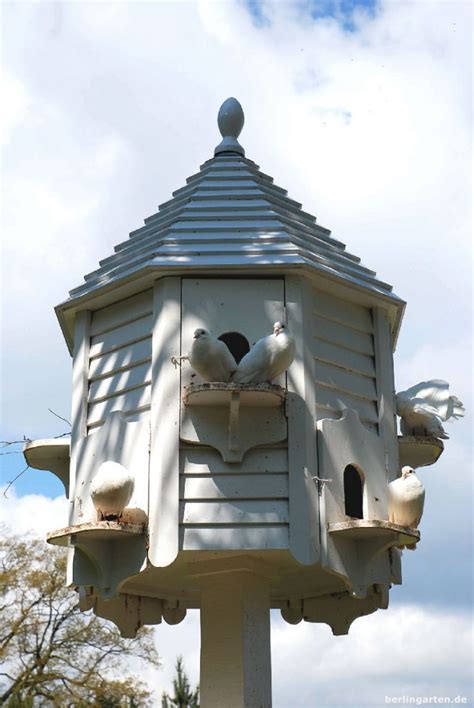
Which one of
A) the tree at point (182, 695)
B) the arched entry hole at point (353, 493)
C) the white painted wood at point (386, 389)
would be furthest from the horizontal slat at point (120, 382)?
the tree at point (182, 695)

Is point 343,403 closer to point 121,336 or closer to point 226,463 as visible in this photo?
point 226,463

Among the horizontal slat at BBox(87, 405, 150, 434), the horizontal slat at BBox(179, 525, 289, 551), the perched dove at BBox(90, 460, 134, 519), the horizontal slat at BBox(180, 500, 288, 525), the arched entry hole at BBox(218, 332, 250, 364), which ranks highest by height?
the arched entry hole at BBox(218, 332, 250, 364)

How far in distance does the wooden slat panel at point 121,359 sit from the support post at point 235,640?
58.1 inches

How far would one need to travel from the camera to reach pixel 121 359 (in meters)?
8.11

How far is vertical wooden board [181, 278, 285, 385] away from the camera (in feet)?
25.3

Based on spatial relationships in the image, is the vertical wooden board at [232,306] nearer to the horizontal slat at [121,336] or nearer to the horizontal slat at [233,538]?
the horizontal slat at [121,336]

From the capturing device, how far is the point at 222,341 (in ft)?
25.1

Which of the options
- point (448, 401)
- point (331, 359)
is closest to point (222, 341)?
point (331, 359)

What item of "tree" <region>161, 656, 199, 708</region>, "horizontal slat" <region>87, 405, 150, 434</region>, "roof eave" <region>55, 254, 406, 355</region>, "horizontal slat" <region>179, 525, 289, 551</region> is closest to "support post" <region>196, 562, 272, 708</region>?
"horizontal slat" <region>179, 525, 289, 551</region>

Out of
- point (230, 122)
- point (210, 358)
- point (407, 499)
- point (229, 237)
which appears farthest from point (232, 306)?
point (230, 122)

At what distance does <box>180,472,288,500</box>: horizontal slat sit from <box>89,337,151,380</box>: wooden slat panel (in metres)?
0.99

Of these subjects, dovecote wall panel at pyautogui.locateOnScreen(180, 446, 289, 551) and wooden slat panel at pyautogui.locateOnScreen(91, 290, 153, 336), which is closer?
dovecote wall panel at pyautogui.locateOnScreen(180, 446, 289, 551)

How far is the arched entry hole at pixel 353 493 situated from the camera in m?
7.98

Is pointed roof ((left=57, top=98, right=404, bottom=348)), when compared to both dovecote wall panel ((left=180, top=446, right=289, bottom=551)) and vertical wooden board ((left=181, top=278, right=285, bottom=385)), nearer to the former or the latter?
vertical wooden board ((left=181, top=278, right=285, bottom=385))
